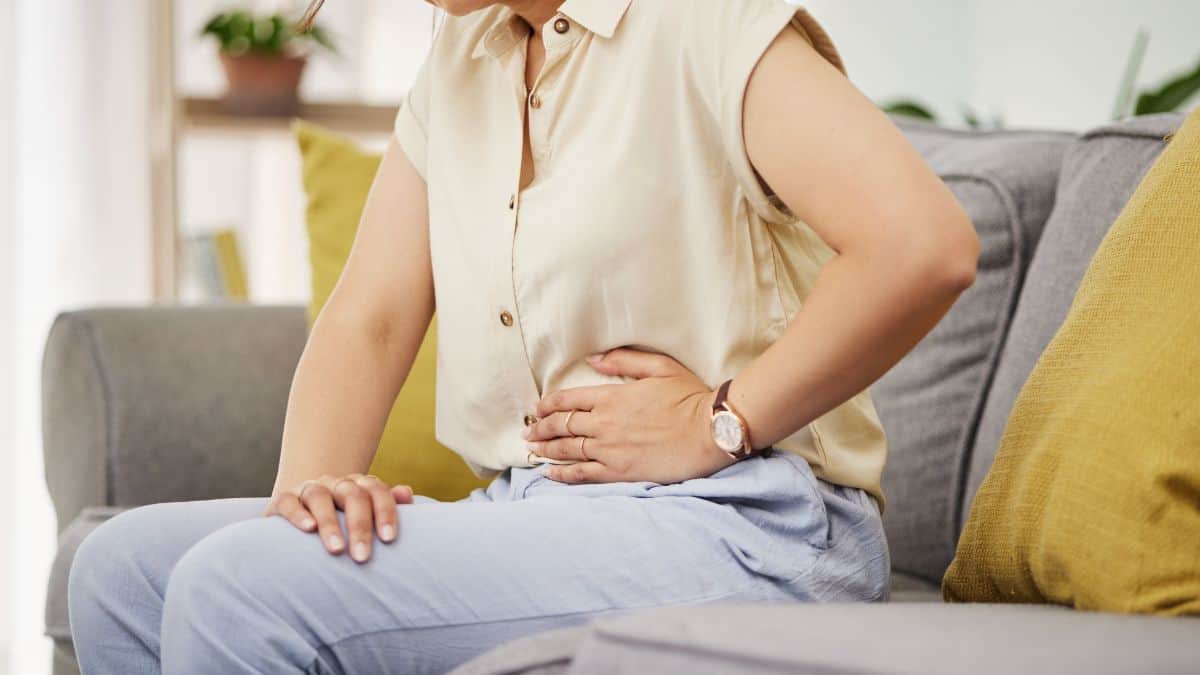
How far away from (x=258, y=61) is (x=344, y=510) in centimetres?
214

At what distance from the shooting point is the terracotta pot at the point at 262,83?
278 centimetres

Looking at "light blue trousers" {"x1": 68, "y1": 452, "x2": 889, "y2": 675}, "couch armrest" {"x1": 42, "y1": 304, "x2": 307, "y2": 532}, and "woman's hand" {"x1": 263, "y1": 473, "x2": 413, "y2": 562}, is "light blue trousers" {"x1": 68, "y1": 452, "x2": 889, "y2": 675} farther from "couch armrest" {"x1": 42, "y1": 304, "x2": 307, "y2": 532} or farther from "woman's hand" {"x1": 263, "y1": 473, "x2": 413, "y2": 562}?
"couch armrest" {"x1": 42, "y1": 304, "x2": 307, "y2": 532}

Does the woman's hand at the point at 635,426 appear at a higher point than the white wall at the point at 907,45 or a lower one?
lower

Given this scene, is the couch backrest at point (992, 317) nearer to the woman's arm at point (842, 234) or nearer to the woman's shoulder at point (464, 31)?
the woman's arm at point (842, 234)

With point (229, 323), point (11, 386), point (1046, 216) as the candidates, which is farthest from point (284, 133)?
point (1046, 216)

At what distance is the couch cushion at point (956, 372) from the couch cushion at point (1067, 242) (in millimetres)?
27

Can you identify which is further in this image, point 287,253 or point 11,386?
point 287,253

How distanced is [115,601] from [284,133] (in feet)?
7.01

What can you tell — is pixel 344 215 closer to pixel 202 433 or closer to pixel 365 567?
pixel 202 433

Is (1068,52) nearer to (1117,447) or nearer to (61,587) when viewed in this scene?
(1117,447)

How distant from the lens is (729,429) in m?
0.89

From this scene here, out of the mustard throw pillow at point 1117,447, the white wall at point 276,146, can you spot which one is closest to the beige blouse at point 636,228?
the mustard throw pillow at point 1117,447

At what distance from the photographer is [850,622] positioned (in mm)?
639

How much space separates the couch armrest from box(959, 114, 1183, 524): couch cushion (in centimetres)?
87
